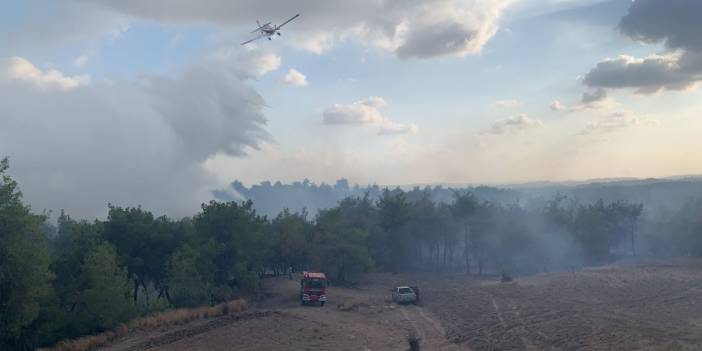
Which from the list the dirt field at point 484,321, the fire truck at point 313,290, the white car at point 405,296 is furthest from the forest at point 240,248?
the white car at point 405,296

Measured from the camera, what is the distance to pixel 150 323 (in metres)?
36.8

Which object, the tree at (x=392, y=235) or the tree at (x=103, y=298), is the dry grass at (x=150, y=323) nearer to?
the tree at (x=103, y=298)

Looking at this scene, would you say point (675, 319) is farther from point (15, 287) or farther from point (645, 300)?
point (15, 287)

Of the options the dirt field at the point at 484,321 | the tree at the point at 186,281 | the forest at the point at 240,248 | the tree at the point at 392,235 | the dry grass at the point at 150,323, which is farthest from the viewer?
the tree at the point at 392,235

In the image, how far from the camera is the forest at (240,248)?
1338 inches

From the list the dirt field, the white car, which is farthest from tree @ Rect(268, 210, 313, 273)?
the white car

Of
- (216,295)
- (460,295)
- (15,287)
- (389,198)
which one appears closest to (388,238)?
(389,198)

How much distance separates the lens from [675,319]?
3456cm

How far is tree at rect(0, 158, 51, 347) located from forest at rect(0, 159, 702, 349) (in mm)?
61

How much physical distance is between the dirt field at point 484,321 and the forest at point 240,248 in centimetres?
632

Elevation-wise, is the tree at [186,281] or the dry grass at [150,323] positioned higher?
the tree at [186,281]

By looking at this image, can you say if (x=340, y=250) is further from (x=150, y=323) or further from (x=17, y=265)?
(x=17, y=265)

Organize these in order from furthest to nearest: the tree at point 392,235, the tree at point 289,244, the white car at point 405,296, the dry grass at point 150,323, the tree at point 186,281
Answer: the tree at point 392,235 → the tree at point 289,244 → the white car at point 405,296 → the tree at point 186,281 → the dry grass at point 150,323

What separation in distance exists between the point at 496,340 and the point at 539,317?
803 centimetres
